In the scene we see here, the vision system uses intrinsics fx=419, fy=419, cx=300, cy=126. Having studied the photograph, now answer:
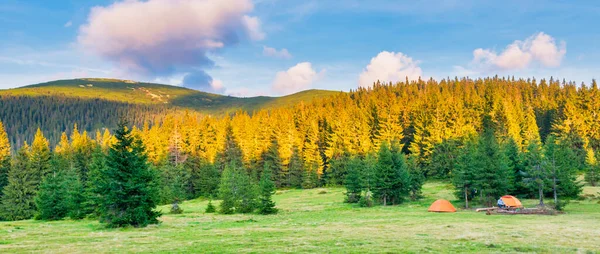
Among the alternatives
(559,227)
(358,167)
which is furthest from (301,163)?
(559,227)

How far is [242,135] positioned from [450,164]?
2057 inches

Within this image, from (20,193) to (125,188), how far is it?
5090 cm

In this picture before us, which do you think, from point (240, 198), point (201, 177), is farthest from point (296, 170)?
point (240, 198)

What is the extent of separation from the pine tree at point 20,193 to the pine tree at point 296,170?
49814 millimetres

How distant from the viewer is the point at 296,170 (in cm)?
9656

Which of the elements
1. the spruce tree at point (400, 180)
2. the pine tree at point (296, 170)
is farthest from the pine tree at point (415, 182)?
the pine tree at point (296, 170)

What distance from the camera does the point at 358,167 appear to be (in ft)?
192

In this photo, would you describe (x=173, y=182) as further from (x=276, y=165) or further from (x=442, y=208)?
(x=442, y=208)

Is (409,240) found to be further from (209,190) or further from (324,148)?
(324,148)

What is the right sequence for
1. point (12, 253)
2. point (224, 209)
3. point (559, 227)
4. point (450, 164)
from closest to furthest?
point (12, 253), point (559, 227), point (224, 209), point (450, 164)

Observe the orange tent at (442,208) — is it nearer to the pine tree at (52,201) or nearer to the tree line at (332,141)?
the tree line at (332,141)

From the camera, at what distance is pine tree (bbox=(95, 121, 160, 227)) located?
99.9 feet

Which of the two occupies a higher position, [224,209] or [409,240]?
[409,240]

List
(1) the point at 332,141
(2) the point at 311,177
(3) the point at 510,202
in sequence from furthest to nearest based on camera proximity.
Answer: (1) the point at 332,141, (2) the point at 311,177, (3) the point at 510,202
